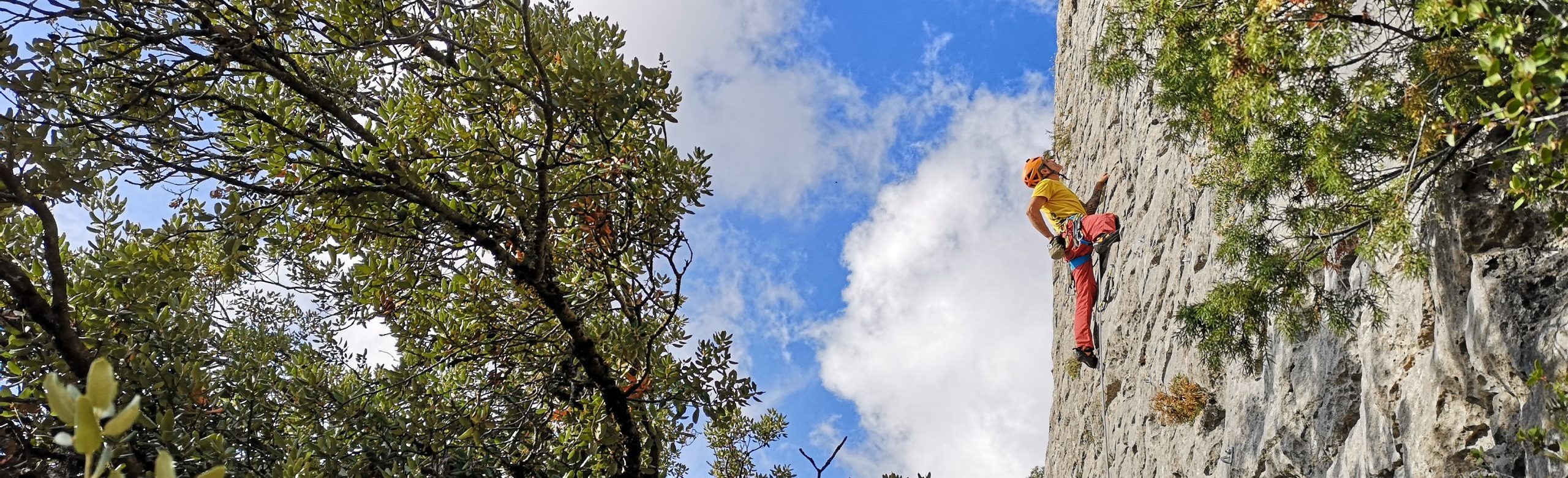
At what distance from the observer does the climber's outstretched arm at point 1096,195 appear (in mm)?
13805

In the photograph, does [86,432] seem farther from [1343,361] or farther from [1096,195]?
[1096,195]

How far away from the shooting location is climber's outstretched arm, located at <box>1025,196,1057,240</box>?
→ 43.4ft

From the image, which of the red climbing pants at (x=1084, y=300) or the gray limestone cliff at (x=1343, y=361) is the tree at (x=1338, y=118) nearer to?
the gray limestone cliff at (x=1343, y=361)

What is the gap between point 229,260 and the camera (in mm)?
4586

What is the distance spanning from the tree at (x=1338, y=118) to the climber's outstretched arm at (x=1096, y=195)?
781cm

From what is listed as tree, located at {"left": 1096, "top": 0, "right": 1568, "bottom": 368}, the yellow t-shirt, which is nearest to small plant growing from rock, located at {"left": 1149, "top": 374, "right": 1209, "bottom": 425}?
tree, located at {"left": 1096, "top": 0, "right": 1568, "bottom": 368}

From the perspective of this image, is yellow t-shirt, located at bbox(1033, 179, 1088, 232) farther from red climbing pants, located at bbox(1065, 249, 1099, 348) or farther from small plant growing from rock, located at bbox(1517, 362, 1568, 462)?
small plant growing from rock, located at bbox(1517, 362, 1568, 462)

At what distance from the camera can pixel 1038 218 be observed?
1345 cm

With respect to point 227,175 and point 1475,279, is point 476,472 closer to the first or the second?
point 227,175

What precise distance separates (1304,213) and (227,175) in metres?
6.02

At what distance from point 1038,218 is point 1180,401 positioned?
4968 millimetres

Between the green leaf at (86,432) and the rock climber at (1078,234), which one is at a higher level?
the rock climber at (1078,234)

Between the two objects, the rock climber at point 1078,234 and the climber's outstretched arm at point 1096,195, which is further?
the climber's outstretched arm at point 1096,195

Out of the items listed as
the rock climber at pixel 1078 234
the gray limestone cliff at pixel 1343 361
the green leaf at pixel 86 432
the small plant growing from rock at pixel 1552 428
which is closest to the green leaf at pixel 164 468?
the green leaf at pixel 86 432
